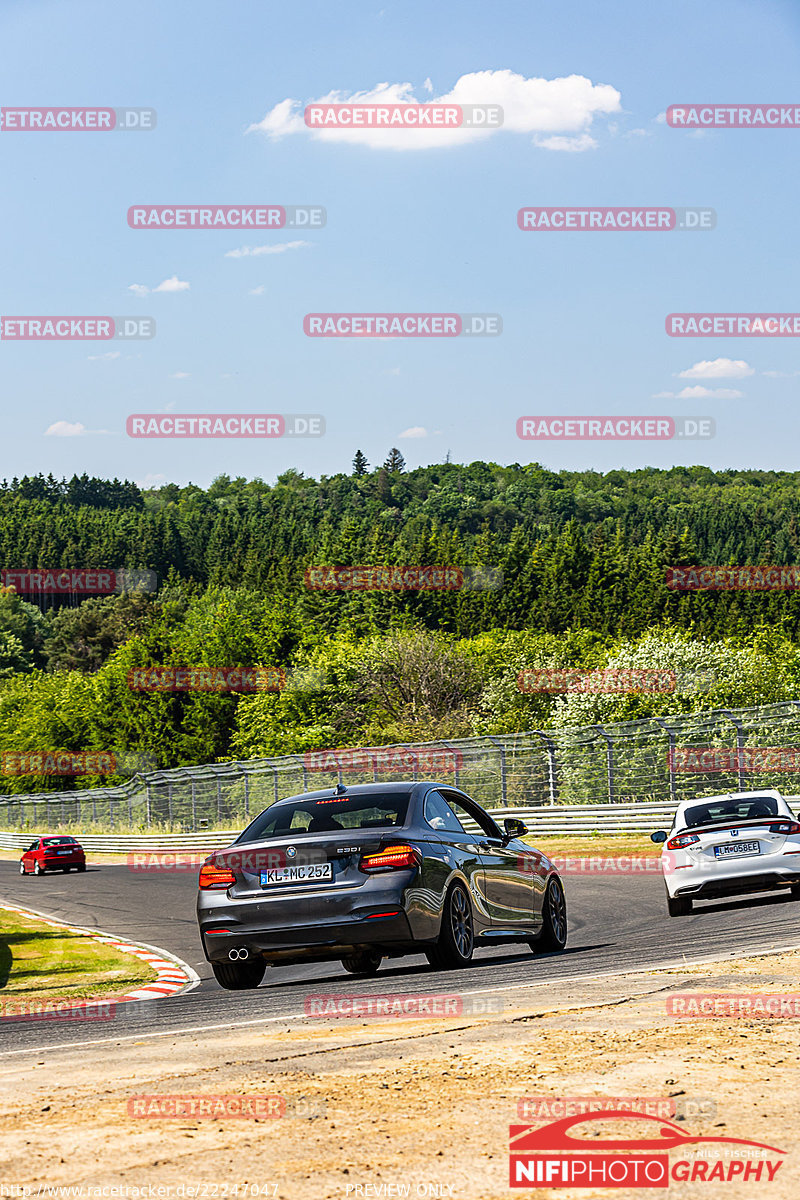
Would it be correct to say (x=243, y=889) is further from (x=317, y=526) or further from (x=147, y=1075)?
(x=317, y=526)

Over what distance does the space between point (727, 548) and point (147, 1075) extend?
462 ft

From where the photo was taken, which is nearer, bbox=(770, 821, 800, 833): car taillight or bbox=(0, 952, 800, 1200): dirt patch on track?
bbox=(0, 952, 800, 1200): dirt patch on track

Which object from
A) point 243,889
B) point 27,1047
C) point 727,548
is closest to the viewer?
point 27,1047

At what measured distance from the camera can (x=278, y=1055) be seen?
6316 mm

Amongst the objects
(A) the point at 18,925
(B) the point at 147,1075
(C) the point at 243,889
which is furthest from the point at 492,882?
(A) the point at 18,925

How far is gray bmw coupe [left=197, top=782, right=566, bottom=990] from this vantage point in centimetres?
935

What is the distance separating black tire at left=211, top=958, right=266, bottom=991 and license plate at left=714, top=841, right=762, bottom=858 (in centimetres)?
572

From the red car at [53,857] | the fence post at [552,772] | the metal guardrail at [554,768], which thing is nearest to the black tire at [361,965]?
the metal guardrail at [554,768]
